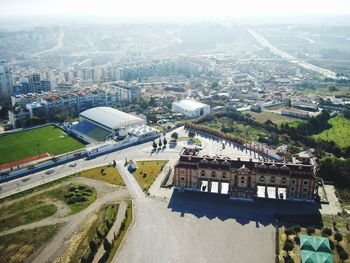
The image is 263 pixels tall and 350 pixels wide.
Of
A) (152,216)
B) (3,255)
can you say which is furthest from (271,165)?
(3,255)

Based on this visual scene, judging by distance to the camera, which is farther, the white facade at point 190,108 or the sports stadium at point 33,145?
the white facade at point 190,108

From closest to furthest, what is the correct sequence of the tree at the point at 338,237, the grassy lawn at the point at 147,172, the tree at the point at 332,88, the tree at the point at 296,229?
the tree at the point at 338,237
the tree at the point at 296,229
the grassy lawn at the point at 147,172
the tree at the point at 332,88

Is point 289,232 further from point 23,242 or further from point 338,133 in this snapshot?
point 338,133

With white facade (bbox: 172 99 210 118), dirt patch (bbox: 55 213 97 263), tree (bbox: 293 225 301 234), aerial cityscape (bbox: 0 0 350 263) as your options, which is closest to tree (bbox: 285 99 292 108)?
aerial cityscape (bbox: 0 0 350 263)

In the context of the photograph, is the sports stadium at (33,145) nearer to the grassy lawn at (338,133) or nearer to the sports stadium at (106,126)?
the sports stadium at (106,126)

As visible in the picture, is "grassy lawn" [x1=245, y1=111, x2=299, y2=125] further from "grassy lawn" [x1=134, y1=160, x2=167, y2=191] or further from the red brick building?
the red brick building

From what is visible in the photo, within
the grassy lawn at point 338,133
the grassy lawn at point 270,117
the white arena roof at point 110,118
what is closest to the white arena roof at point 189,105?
the grassy lawn at point 270,117

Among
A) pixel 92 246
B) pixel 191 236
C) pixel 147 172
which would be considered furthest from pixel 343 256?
pixel 147 172
